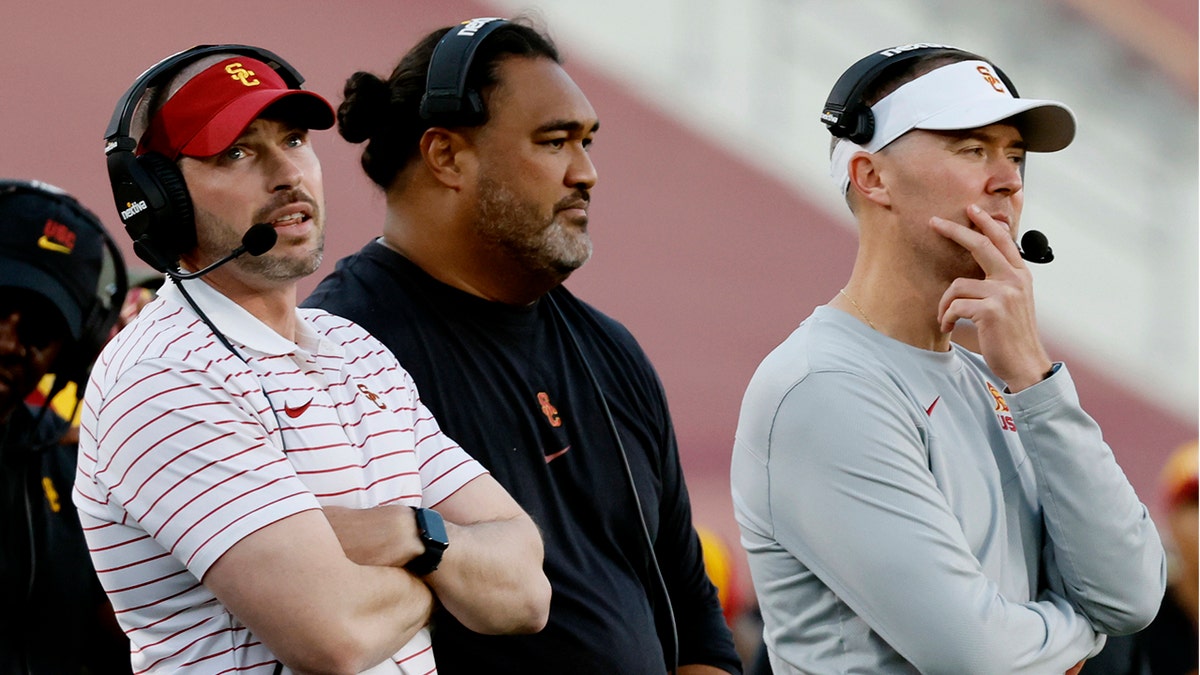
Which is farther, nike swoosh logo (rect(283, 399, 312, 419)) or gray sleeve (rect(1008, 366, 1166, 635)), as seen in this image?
gray sleeve (rect(1008, 366, 1166, 635))

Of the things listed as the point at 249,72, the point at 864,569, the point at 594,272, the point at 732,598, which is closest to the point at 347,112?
the point at 249,72

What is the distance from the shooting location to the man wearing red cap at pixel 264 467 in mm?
1428

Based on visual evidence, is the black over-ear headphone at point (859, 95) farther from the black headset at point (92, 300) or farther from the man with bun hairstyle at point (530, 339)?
the black headset at point (92, 300)

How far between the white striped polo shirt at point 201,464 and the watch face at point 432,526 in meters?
0.07

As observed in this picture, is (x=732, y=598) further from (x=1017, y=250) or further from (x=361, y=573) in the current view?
(x=361, y=573)

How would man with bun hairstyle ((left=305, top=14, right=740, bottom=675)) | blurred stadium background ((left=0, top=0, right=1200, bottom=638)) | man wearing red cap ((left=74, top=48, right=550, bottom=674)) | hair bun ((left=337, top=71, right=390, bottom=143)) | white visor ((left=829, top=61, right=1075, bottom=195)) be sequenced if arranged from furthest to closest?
blurred stadium background ((left=0, top=0, right=1200, bottom=638)) → hair bun ((left=337, top=71, right=390, bottom=143)) → man with bun hairstyle ((left=305, top=14, right=740, bottom=675)) → white visor ((left=829, top=61, right=1075, bottom=195)) → man wearing red cap ((left=74, top=48, right=550, bottom=674))

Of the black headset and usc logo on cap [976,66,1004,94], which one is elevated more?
usc logo on cap [976,66,1004,94]

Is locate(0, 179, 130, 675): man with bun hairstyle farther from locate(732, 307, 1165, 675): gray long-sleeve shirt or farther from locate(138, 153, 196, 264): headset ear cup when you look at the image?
locate(732, 307, 1165, 675): gray long-sleeve shirt

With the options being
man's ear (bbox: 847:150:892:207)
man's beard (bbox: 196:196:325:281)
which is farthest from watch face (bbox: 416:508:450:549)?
man's ear (bbox: 847:150:892:207)

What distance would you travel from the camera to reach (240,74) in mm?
1676

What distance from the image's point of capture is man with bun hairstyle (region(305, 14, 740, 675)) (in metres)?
1.92

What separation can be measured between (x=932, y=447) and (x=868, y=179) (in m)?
0.37

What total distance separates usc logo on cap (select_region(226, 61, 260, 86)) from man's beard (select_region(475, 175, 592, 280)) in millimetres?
454

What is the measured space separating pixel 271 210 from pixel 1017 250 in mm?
878
